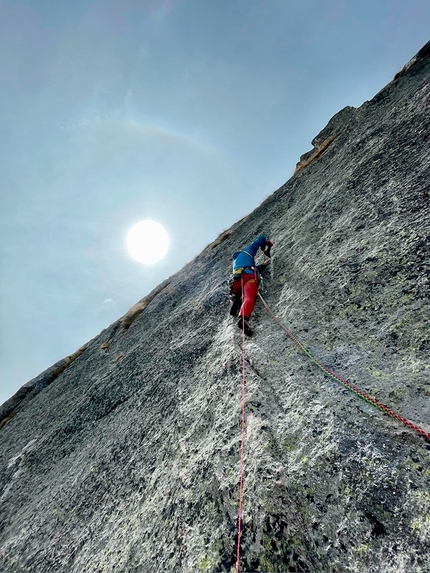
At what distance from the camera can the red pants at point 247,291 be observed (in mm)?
6477

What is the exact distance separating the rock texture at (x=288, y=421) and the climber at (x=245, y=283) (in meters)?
0.28

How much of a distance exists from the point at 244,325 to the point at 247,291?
1058 mm

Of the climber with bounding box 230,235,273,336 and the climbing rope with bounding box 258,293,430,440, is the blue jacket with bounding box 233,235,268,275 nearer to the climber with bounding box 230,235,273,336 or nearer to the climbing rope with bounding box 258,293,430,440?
the climber with bounding box 230,235,273,336

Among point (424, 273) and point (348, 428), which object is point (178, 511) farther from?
point (424, 273)

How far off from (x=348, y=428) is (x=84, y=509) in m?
4.89

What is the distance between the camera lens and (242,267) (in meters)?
7.61

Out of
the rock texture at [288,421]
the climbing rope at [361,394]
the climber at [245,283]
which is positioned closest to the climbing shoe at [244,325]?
the climber at [245,283]

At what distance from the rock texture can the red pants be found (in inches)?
10.5

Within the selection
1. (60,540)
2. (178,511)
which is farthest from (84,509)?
(178,511)

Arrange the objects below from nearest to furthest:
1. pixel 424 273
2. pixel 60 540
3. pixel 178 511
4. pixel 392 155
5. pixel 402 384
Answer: pixel 402 384
pixel 178 511
pixel 424 273
pixel 60 540
pixel 392 155

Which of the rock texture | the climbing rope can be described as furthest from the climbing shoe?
the climbing rope

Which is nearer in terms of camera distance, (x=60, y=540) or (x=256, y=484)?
(x=256, y=484)

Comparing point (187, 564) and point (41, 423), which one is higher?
point (41, 423)

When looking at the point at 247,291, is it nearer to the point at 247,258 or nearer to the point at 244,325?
the point at 244,325
